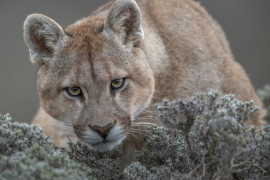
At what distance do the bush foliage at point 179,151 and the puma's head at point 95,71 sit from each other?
0.47 m

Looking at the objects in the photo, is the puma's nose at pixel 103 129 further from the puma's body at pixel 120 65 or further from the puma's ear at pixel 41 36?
the puma's ear at pixel 41 36

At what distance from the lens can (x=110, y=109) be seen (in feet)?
20.8

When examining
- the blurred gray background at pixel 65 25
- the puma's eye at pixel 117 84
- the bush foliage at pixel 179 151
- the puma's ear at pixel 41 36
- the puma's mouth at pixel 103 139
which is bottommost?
the bush foliage at pixel 179 151

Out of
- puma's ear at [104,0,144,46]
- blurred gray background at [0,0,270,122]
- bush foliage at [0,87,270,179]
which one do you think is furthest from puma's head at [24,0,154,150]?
blurred gray background at [0,0,270,122]

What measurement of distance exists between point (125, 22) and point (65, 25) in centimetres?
1193

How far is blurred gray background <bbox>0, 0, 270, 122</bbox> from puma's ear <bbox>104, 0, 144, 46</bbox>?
1101 centimetres

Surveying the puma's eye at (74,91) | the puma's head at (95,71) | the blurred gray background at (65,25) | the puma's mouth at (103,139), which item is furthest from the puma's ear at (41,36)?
the blurred gray background at (65,25)

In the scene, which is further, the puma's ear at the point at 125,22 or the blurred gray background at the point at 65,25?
the blurred gray background at the point at 65,25

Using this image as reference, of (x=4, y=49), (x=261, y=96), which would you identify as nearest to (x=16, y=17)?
(x=4, y=49)

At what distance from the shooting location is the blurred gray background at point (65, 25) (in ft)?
62.6

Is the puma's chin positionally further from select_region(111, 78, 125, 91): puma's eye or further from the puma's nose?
select_region(111, 78, 125, 91): puma's eye

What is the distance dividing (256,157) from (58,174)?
207 cm

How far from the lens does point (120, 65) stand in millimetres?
6836

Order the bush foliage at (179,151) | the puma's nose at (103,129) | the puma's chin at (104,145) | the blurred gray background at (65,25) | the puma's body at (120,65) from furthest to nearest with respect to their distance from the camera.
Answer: the blurred gray background at (65,25)
the puma's body at (120,65)
the puma's chin at (104,145)
the puma's nose at (103,129)
the bush foliage at (179,151)
